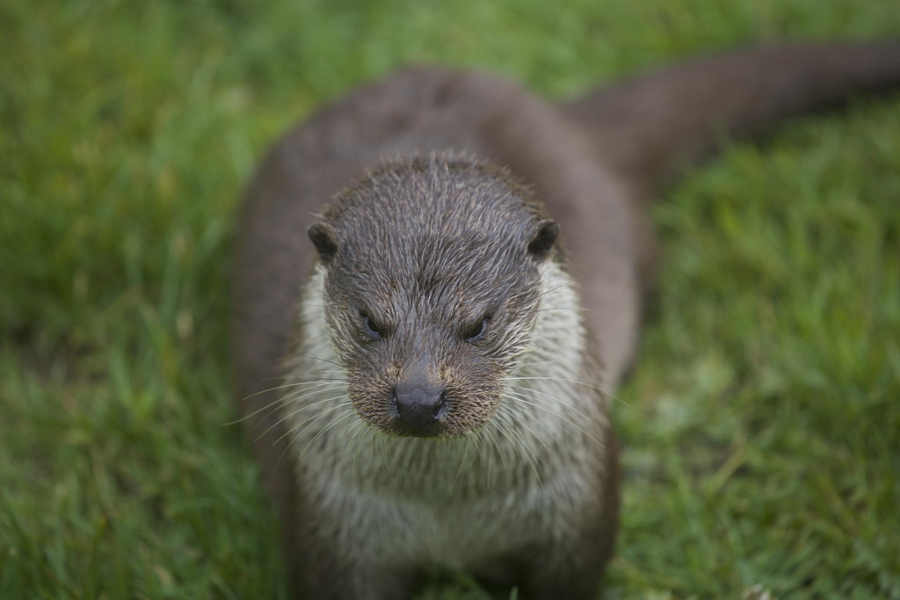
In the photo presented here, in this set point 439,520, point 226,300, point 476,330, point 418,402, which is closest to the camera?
point 418,402

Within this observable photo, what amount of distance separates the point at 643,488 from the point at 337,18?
2.14m

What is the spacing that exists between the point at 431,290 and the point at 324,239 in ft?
0.77

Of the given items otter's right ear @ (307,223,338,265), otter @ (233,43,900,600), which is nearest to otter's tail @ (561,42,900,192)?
otter @ (233,43,900,600)

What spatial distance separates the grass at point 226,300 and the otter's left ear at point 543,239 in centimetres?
79

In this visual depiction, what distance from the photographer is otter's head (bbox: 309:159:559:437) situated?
1570 millimetres

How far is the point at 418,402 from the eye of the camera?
5.00ft

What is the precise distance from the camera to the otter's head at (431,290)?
5.15ft

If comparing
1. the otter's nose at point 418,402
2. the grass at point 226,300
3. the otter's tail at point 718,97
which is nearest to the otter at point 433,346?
the otter's nose at point 418,402

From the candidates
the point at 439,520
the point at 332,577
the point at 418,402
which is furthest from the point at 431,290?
the point at 332,577

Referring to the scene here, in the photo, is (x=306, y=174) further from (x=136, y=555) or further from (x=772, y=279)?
(x=772, y=279)

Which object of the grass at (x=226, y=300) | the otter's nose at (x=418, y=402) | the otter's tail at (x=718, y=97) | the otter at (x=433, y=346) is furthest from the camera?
the otter's tail at (x=718, y=97)

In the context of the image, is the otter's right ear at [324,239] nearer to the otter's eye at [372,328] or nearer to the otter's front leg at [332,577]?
the otter's eye at [372,328]

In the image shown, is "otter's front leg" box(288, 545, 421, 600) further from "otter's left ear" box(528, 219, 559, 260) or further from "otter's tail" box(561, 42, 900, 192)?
"otter's tail" box(561, 42, 900, 192)

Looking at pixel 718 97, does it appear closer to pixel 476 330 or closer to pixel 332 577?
pixel 476 330
